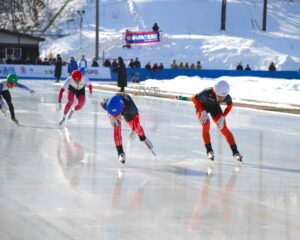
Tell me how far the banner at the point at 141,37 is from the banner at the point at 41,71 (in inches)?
199

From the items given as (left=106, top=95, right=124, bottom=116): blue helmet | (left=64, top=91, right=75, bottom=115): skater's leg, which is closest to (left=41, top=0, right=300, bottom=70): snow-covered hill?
(left=64, top=91, right=75, bottom=115): skater's leg

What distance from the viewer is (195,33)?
67.8 meters

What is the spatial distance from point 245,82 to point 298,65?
2534 centimetres

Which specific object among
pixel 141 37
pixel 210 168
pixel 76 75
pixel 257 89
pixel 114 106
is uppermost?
pixel 141 37

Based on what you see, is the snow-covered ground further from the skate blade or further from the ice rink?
the skate blade

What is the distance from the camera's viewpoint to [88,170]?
841 cm

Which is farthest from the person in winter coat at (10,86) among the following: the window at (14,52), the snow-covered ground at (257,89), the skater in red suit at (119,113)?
the window at (14,52)

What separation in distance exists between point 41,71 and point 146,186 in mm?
29344

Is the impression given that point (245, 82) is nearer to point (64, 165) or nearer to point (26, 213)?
point (64, 165)

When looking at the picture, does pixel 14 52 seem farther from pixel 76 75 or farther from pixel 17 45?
pixel 76 75

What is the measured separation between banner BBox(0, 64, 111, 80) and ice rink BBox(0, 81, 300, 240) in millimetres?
21547

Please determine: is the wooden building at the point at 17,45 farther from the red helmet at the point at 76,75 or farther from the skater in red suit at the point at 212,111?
the skater in red suit at the point at 212,111

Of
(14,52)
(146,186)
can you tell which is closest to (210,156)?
(146,186)

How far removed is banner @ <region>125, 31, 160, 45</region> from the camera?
41125mm
